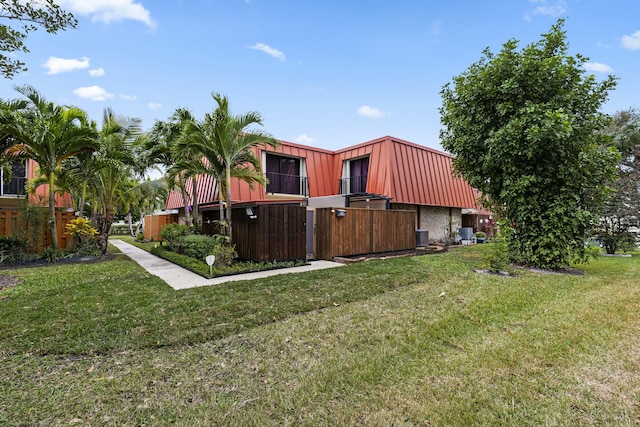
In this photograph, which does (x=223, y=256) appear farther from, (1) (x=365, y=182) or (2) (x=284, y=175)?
(1) (x=365, y=182)

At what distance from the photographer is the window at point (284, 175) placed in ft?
45.4

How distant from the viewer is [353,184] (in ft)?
49.4

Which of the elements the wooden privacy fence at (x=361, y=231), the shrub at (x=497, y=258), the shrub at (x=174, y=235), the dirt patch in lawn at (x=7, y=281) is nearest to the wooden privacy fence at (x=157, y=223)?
the shrub at (x=174, y=235)

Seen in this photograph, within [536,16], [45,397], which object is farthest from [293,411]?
[536,16]

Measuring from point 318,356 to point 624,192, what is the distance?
56.6 feet

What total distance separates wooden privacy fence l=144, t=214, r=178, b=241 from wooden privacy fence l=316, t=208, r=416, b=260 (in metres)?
11.9

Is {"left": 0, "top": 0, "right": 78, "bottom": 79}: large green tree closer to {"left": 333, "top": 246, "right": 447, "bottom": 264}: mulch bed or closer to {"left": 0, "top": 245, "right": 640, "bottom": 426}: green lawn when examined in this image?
{"left": 0, "top": 245, "right": 640, "bottom": 426}: green lawn

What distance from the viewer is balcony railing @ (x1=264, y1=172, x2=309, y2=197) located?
13.8 m

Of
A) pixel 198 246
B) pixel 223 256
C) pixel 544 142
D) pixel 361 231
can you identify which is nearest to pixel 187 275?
pixel 223 256

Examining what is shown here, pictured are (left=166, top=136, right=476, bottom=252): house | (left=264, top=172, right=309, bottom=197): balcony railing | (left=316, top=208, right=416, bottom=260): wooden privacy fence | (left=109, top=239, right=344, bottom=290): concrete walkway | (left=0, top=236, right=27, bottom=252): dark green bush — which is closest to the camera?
(left=109, top=239, right=344, bottom=290): concrete walkway

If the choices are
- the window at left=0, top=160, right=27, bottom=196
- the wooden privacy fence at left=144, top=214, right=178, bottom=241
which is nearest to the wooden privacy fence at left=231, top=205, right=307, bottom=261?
the wooden privacy fence at left=144, top=214, right=178, bottom=241

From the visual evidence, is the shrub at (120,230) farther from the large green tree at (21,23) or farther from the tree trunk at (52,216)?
the large green tree at (21,23)

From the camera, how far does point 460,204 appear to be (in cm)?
1628

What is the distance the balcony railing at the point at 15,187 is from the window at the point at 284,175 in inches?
427
